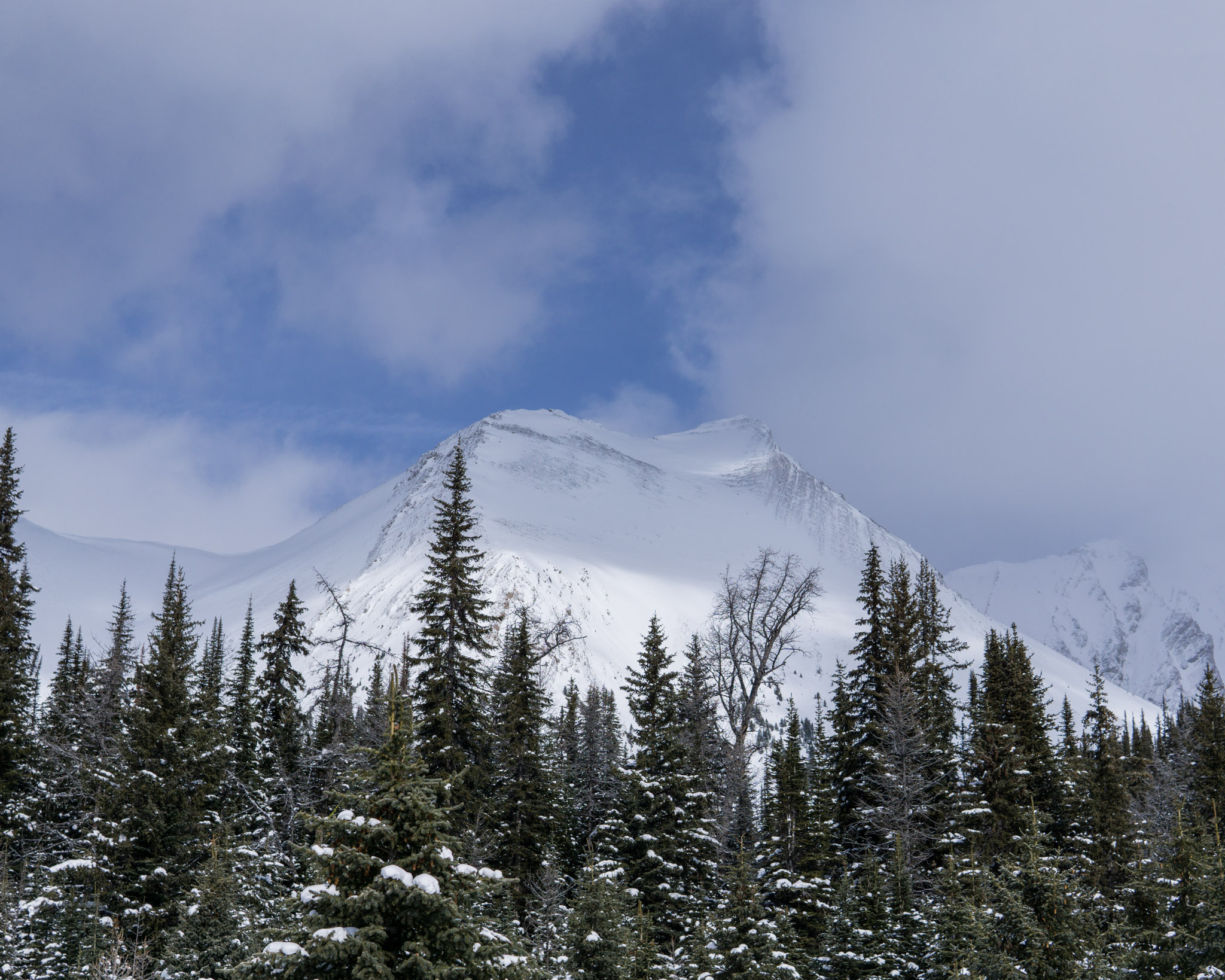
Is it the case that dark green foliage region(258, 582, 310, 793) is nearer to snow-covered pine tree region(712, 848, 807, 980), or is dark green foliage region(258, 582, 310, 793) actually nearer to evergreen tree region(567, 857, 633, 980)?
evergreen tree region(567, 857, 633, 980)

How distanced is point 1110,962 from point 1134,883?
170 centimetres

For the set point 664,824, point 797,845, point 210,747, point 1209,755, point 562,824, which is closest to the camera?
point 210,747

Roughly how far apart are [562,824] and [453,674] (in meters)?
11.3

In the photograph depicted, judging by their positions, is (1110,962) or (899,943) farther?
(899,943)

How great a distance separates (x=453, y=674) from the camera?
3238cm

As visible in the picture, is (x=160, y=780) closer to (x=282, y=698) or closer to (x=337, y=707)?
(x=337, y=707)

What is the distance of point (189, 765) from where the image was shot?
32.3 metres

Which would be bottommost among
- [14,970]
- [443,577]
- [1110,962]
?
[14,970]

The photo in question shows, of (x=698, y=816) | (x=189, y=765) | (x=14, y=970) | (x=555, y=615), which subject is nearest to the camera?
(x=14, y=970)

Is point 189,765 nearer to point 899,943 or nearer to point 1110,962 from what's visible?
point 899,943

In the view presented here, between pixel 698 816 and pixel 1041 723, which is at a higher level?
pixel 1041 723

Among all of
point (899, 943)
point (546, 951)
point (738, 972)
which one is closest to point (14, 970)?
point (546, 951)

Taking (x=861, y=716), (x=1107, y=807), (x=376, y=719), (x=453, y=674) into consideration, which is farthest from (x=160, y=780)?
(x=1107, y=807)

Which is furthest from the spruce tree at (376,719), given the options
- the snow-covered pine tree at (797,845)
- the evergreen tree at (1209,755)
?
the evergreen tree at (1209,755)
